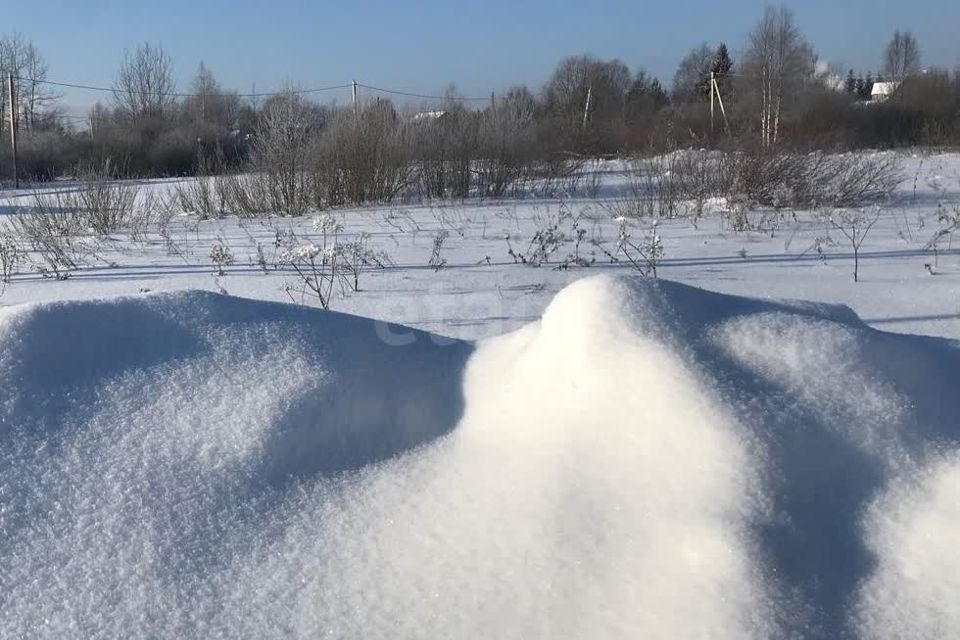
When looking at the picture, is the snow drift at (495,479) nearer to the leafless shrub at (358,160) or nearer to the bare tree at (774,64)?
the leafless shrub at (358,160)

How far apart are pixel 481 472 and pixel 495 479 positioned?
5 centimetres

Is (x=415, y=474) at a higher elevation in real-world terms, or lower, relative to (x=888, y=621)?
higher

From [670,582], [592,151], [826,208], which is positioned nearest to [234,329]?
[670,582]

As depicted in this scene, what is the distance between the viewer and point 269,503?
5.77ft

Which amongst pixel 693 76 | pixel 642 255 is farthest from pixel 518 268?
pixel 693 76

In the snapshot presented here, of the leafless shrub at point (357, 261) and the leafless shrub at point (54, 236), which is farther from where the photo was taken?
the leafless shrub at point (54, 236)

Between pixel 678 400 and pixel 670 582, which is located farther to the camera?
pixel 678 400

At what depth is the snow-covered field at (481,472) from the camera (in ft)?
4.88

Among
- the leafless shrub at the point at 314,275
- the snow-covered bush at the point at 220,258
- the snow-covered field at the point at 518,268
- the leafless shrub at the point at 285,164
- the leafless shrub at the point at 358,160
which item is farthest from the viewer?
the leafless shrub at the point at 358,160

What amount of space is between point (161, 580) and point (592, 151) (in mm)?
25396

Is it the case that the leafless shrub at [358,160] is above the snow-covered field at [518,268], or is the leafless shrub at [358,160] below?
above

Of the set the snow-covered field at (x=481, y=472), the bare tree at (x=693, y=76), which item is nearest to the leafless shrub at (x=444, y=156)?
the snow-covered field at (x=481, y=472)

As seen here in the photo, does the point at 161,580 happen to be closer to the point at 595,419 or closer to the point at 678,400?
the point at 595,419

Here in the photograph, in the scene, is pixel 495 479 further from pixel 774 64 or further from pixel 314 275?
pixel 774 64
